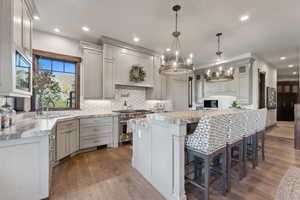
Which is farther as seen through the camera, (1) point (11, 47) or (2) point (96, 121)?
(2) point (96, 121)

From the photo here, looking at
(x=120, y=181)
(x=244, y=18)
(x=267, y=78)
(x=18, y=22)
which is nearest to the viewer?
(x=18, y=22)

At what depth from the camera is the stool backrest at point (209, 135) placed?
155 cm

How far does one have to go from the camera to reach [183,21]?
284cm

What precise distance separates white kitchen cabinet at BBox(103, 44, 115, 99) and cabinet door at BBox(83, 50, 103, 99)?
154mm

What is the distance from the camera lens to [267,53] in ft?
15.9

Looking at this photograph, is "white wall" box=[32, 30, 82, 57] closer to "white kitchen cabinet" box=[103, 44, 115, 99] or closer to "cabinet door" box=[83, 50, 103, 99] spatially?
"cabinet door" box=[83, 50, 103, 99]

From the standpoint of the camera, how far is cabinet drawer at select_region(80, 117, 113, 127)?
10.5 feet

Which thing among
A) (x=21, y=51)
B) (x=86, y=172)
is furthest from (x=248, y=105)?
(x=21, y=51)

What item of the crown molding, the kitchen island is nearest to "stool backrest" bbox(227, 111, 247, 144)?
the kitchen island

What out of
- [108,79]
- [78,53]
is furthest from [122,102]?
[78,53]

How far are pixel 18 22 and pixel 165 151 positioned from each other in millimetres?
2491

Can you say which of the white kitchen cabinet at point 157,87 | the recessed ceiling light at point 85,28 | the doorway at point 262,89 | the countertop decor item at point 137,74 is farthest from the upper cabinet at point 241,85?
the recessed ceiling light at point 85,28

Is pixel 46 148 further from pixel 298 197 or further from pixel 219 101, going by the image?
pixel 219 101

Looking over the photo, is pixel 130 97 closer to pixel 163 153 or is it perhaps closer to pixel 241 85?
pixel 163 153
